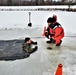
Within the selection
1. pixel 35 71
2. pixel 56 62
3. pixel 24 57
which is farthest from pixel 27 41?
pixel 35 71

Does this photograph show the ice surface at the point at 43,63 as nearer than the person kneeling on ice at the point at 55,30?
Yes

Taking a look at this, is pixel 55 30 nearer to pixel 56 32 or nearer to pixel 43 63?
pixel 56 32

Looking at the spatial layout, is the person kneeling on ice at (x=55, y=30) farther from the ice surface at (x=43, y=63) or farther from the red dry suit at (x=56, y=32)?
the ice surface at (x=43, y=63)

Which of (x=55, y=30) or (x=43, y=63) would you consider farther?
(x=55, y=30)

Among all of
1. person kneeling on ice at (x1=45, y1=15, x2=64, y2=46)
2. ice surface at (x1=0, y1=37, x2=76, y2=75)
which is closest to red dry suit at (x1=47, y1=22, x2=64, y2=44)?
person kneeling on ice at (x1=45, y1=15, x2=64, y2=46)

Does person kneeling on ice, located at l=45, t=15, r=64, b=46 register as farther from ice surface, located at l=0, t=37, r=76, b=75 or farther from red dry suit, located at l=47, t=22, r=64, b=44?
ice surface, located at l=0, t=37, r=76, b=75

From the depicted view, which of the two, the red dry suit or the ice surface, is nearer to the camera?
the ice surface

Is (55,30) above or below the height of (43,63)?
above

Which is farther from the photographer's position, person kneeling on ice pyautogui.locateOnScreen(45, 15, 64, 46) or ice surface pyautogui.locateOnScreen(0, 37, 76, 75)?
person kneeling on ice pyautogui.locateOnScreen(45, 15, 64, 46)

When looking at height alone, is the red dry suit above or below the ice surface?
above

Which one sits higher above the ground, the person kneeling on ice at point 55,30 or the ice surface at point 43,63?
the person kneeling on ice at point 55,30

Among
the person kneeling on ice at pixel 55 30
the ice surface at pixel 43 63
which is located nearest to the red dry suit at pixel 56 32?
the person kneeling on ice at pixel 55 30

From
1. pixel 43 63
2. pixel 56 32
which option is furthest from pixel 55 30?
pixel 43 63

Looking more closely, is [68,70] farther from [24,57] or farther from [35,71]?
[24,57]
